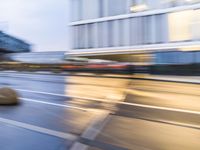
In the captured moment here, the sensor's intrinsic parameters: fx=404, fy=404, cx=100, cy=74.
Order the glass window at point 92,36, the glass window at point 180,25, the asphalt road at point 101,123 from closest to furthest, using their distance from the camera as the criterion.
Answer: the asphalt road at point 101,123
the glass window at point 180,25
the glass window at point 92,36

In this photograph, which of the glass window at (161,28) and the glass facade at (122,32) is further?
the glass facade at (122,32)

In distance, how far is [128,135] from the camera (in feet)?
26.7

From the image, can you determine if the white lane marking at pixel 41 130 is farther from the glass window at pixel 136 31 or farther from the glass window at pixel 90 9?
the glass window at pixel 90 9

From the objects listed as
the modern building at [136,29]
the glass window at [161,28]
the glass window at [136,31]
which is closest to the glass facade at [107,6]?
the modern building at [136,29]

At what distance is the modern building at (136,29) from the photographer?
40469 millimetres

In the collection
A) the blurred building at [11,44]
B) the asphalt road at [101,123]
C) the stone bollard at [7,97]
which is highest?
the blurred building at [11,44]

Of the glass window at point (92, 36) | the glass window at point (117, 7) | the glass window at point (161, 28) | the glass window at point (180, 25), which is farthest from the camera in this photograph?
the glass window at point (92, 36)

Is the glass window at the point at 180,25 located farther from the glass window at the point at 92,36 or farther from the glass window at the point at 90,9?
the glass window at the point at 90,9

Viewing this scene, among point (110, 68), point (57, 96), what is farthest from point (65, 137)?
point (110, 68)

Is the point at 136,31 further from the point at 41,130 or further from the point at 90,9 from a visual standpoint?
the point at 41,130

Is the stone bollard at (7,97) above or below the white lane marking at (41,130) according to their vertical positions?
above

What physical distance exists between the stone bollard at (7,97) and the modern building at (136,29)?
1079 inches

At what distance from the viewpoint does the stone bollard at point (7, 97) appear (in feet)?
40.0

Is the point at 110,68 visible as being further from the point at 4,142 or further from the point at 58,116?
the point at 4,142
